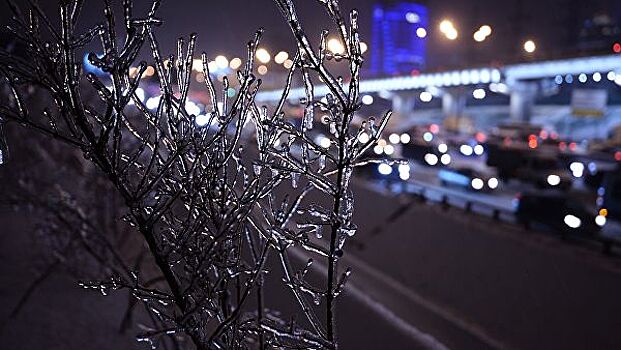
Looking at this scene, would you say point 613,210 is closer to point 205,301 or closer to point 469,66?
point 205,301

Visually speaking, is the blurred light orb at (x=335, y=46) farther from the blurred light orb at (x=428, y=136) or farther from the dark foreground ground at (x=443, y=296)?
the blurred light orb at (x=428, y=136)

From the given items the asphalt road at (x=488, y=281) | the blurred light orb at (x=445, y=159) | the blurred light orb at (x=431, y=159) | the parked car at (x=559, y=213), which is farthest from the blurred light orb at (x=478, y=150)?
the asphalt road at (x=488, y=281)

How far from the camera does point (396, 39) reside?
107m

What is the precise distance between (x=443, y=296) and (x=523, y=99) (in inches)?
1558

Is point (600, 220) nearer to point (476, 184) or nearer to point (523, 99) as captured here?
point (476, 184)

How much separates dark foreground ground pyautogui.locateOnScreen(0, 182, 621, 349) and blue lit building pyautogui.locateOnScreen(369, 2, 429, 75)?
93962 mm

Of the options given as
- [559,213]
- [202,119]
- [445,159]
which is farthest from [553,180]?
[202,119]

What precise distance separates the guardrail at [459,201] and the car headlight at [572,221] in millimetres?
726

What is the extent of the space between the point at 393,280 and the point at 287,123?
427 inches

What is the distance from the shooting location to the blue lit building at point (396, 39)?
105062mm

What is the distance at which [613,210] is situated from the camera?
1590cm

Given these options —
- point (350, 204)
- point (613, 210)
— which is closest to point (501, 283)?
point (613, 210)

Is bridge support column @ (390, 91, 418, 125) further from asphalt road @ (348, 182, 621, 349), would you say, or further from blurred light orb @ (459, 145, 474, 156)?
asphalt road @ (348, 182, 621, 349)

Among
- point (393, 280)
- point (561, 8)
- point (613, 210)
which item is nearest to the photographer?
point (393, 280)
